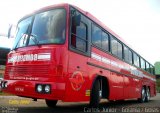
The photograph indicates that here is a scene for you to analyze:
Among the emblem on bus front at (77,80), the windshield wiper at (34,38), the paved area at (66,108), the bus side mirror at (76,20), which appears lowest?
the paved area at (66,108)

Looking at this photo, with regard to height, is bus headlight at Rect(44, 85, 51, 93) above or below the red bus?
below

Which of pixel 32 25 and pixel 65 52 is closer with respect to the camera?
pixel 65 52

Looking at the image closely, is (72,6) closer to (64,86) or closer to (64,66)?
(64,66)

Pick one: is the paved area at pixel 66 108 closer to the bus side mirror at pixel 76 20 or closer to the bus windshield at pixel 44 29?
the bus windshield at pixel 44 29

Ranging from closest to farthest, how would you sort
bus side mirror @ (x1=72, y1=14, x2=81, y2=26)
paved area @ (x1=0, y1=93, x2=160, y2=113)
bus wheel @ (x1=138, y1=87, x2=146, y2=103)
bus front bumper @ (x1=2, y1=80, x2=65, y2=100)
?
bus front bumper @ (x1=2, y1=80, x2=65, y2=100), bus side mirror @ (x1=72, y1=14, x2=81, y2=26), paved area @ (x1=0, y1=93, x2=160, y2=113), bus wheel @ (x1=138, y1=87, x2=146, y2=103)

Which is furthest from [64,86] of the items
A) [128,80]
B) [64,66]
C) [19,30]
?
[128,80]

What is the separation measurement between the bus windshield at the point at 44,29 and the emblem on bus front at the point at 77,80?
3.24 ft

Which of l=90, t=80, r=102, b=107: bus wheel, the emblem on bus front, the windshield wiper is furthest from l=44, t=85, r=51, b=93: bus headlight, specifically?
l=90, t=80, r=102, b=107: bus wheel

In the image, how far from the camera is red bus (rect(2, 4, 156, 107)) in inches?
274

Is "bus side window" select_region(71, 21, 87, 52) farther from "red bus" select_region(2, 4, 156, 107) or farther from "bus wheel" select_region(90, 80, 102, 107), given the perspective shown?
"bus wheel" select_region(90, 80, 102, 107)

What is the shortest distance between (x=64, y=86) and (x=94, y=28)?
304 cm

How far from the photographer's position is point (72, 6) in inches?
309

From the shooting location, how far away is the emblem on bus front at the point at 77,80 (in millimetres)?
7262

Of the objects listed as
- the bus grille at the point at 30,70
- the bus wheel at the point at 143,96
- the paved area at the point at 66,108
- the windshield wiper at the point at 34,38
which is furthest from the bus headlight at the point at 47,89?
the bus wheel at the point at 143,96
